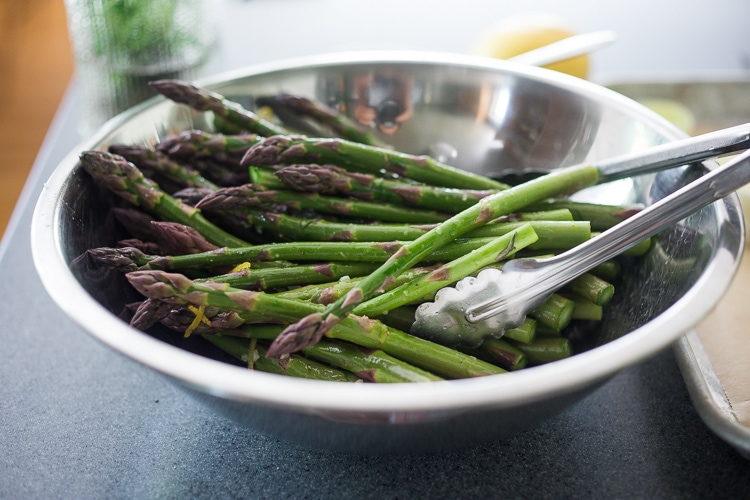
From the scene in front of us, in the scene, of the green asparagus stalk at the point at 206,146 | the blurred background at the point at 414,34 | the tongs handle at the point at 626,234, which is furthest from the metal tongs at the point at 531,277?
the blurred background at the point at 414,34

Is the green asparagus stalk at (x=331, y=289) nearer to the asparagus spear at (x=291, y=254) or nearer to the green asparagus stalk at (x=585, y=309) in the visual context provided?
the asparagus spear at (x=291, y=254)

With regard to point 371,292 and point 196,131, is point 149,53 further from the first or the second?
point 371,292

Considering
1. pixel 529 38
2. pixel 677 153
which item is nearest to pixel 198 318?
pixel 677 153

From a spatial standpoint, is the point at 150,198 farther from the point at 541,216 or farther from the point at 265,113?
the point at 541,216

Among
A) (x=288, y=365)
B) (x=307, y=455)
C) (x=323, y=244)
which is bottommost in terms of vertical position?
(x=307, y=455)

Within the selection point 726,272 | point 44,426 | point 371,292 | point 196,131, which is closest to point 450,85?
point 196,131
